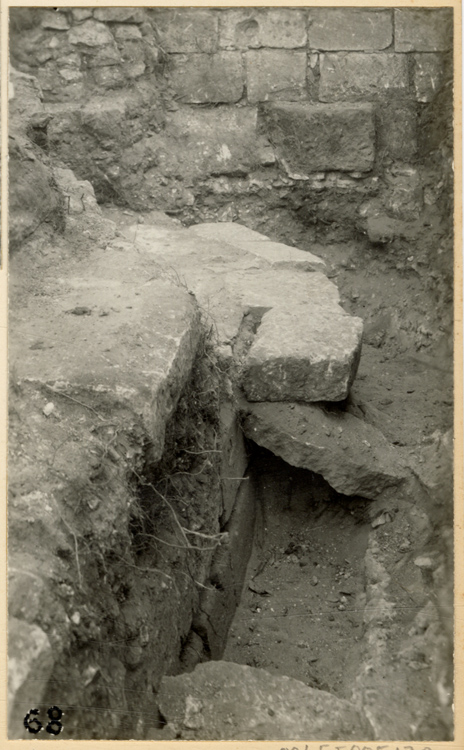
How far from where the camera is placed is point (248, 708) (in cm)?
223

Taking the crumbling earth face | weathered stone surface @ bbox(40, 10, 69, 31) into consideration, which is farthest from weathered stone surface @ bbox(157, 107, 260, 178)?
weathered stone surface @ bbox(40, 10, 69, 31)

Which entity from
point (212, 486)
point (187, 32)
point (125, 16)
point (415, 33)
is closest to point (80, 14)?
point (125, 16)

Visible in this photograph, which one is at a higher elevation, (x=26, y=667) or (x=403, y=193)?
(x=403, y=193)

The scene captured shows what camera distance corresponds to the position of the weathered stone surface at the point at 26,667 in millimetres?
1656

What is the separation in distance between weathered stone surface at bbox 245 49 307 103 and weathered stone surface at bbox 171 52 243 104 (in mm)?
80

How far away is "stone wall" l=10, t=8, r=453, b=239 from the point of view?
4.93 m

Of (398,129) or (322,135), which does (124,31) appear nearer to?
(322,135)

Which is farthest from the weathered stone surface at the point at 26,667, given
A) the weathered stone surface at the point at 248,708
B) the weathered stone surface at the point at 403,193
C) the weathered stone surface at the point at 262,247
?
the weathered stone surface at the point at 403,193

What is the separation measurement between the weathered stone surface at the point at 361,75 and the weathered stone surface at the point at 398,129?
0.33 ft

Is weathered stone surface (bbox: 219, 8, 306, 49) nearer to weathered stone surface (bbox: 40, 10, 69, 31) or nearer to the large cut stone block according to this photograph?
weathered stone surface (bbox: 40, 10, 69, 31)

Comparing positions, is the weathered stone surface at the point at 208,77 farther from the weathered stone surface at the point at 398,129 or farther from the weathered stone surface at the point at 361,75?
the weathered stone surface at the point at 398,129

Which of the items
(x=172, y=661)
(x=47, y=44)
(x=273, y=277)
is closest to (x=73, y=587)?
(x=172, y=661)

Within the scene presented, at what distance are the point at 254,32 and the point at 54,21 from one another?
1.24 m

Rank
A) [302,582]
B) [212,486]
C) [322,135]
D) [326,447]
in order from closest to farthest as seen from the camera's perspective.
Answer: [212,486] < [302,582] < [326,447] < [322,135]
